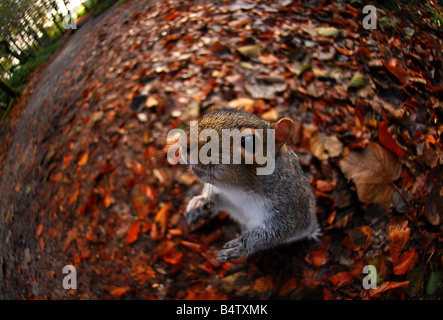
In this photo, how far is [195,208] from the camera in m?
1.25

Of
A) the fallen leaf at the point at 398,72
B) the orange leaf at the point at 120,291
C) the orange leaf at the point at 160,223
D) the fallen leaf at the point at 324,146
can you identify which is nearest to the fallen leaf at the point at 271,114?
the fallen leaf at the point at 324,146

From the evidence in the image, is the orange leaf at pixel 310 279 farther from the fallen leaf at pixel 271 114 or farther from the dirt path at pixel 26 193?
the dirt path at pixel 26 193

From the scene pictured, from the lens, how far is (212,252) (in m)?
1.22

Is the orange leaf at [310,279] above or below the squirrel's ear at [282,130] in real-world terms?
below

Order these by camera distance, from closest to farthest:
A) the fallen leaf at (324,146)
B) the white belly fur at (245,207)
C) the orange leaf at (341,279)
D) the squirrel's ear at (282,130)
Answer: the squirrel's ear at (282,130) < the white belly fur at (245,207) < the orange leaf at (341,279) < the fallen leaf at (324,146)

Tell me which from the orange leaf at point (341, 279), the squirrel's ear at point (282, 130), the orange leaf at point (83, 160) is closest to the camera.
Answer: the squirrel's ear at point (282, 130)

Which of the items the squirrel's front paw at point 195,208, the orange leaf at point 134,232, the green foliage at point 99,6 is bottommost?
the squirrel's front paw at point 195,208

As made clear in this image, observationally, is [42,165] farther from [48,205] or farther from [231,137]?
[231,137]

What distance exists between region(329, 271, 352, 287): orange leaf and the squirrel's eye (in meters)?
0.80

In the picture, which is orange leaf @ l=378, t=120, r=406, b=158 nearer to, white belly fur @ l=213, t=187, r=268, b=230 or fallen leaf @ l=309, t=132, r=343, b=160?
fallen leaf @ l=309, t=132, r=343, b=160

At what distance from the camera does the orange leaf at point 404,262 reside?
3.58 ft

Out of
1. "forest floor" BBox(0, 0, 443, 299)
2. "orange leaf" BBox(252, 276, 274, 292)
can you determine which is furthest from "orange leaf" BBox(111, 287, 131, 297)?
"orange leaf" BBox(252, 276, 274, 292)
